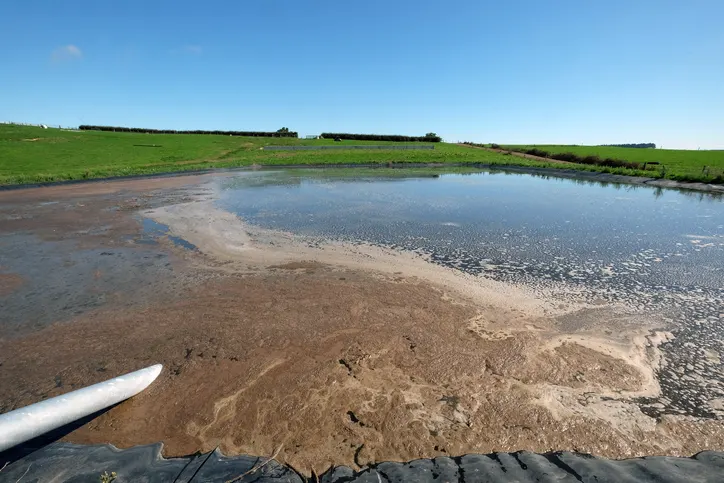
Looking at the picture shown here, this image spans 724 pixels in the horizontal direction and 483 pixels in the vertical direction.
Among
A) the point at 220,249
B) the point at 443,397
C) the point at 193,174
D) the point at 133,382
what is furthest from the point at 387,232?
the point at 193,174

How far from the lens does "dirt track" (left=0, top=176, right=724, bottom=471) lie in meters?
3.51

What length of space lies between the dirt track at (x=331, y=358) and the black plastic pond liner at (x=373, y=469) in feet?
0.66

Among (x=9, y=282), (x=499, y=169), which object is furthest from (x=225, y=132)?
(x=9, y=282)

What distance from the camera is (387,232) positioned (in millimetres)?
11273

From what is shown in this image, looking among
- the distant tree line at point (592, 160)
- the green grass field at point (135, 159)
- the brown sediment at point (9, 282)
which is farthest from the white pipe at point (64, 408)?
the distant tree line at point (592, 160)

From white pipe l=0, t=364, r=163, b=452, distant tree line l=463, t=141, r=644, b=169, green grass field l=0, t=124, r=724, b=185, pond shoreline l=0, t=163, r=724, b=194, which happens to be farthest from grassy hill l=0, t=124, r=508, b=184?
white pipe l=0, t=364, r=163, b=452

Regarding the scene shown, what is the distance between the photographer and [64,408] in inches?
138

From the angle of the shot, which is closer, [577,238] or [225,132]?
[577,238]

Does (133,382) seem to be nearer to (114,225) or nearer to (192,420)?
(192,420)

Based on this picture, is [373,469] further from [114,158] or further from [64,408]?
[114,158]

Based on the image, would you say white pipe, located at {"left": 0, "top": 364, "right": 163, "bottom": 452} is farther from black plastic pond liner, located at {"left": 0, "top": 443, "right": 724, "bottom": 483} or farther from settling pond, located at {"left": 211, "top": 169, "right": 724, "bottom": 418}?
settling pond, located at {"left": 211, "top": 169, "right": 724, "bottom": 418}

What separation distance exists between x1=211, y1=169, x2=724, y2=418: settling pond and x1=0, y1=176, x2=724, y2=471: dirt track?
0.53m

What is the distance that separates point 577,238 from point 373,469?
10104mm

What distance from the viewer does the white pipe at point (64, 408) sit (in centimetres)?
319
